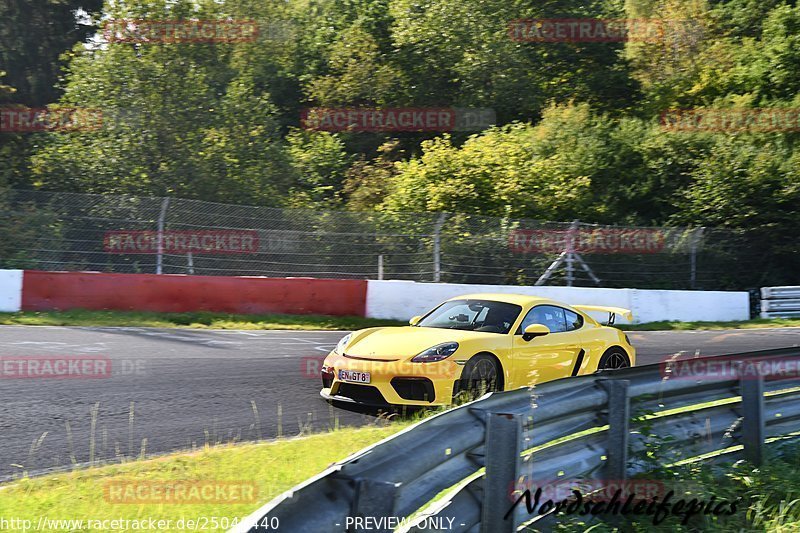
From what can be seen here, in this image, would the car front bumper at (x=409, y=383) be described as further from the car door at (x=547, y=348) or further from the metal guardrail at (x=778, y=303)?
the metal guardrail at (x=778, y=303)

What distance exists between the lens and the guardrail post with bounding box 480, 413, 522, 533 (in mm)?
3658

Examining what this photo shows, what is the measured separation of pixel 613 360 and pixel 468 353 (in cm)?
244

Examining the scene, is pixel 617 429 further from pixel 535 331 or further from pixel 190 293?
pixel 190 293

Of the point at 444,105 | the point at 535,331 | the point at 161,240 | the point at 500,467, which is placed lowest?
the point at 500,467

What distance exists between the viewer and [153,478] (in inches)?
209

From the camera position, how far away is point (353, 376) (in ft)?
26.1

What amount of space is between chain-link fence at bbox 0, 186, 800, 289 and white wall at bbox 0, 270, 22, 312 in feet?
1.63

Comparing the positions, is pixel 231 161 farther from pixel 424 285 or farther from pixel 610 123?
pixel 610 123

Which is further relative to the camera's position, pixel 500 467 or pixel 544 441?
pixel 544 441

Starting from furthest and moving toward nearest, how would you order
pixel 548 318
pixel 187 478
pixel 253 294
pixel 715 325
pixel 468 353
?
pixel 715 325
pixel 253 294
pixel 548 318
pixel 468 353
pixel 187 478

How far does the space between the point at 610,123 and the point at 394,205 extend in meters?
9.98

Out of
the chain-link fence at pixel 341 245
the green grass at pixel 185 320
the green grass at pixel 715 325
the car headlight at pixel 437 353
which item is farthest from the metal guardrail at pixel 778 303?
the car headlight at pixel 437 353

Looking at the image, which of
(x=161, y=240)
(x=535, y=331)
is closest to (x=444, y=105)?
(x=161, y=240)

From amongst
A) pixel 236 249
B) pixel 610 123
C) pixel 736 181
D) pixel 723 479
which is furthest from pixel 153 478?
pixel 610 123
